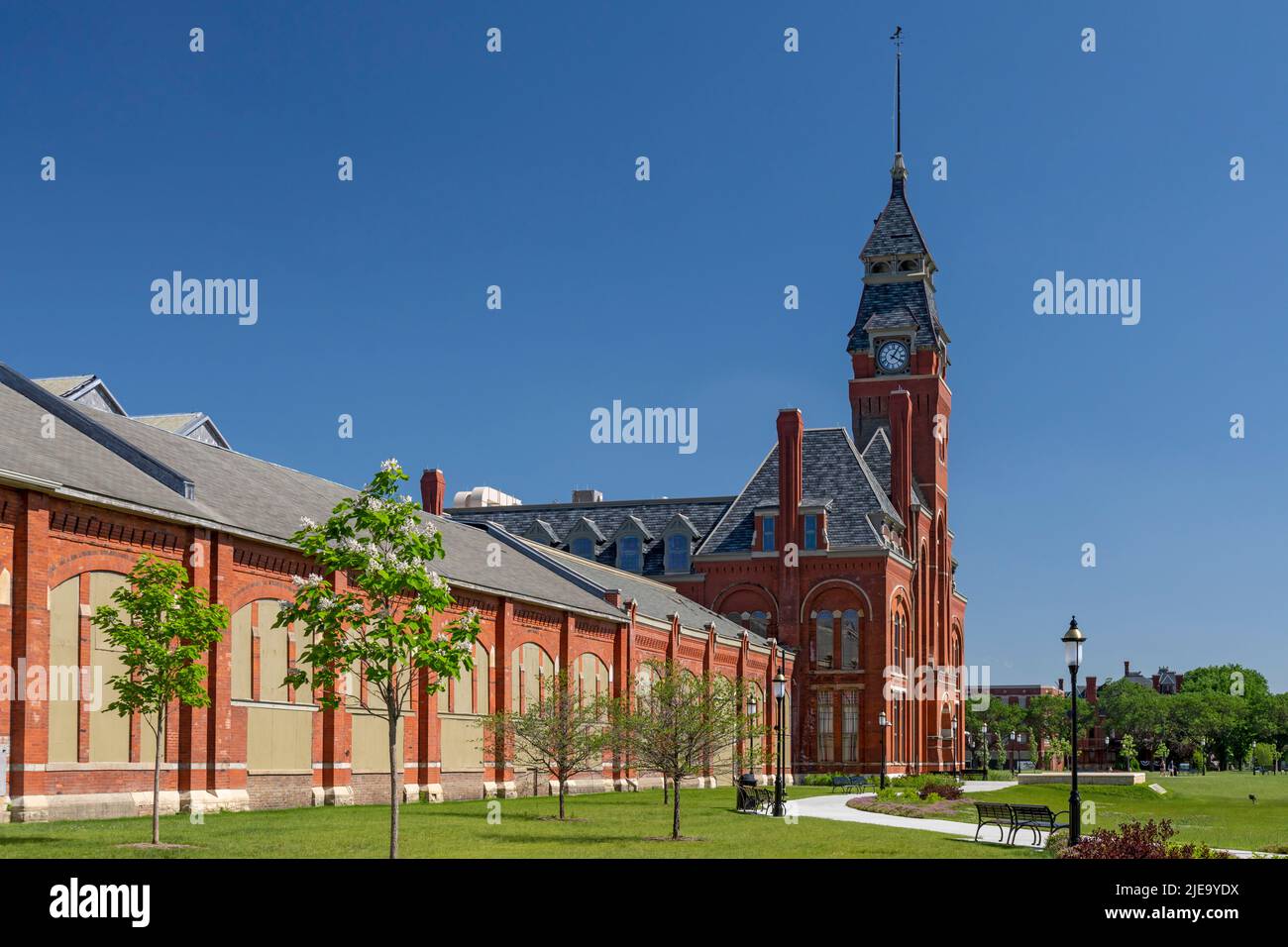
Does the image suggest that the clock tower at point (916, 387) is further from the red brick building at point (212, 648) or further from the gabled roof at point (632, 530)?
the red brick building at point (212, 648)

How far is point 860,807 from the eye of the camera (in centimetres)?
4362

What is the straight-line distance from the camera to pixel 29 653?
26844 millimetres

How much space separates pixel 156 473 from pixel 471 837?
39.7ft

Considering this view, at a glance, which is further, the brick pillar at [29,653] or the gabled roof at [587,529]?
the gabled roof at [587,529]

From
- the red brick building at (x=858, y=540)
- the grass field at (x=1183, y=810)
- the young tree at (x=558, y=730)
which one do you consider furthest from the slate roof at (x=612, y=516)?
the young tree at (x=558, y=730)

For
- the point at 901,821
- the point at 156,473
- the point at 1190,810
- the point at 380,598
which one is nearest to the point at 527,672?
the point at 901,821

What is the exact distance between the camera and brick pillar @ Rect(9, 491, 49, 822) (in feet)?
88.0

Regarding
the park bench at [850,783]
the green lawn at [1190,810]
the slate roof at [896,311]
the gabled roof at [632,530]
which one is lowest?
the park bench at [850,783]

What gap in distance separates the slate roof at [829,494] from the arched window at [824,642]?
4034mm

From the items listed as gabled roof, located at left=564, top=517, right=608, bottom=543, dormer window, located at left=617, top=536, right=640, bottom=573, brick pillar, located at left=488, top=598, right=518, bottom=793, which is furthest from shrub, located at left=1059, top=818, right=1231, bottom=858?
gabled roof, located at left=564, top=517, right=608, bottom=543

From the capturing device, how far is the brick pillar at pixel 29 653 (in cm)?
2683

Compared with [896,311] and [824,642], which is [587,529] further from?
[896,311]
